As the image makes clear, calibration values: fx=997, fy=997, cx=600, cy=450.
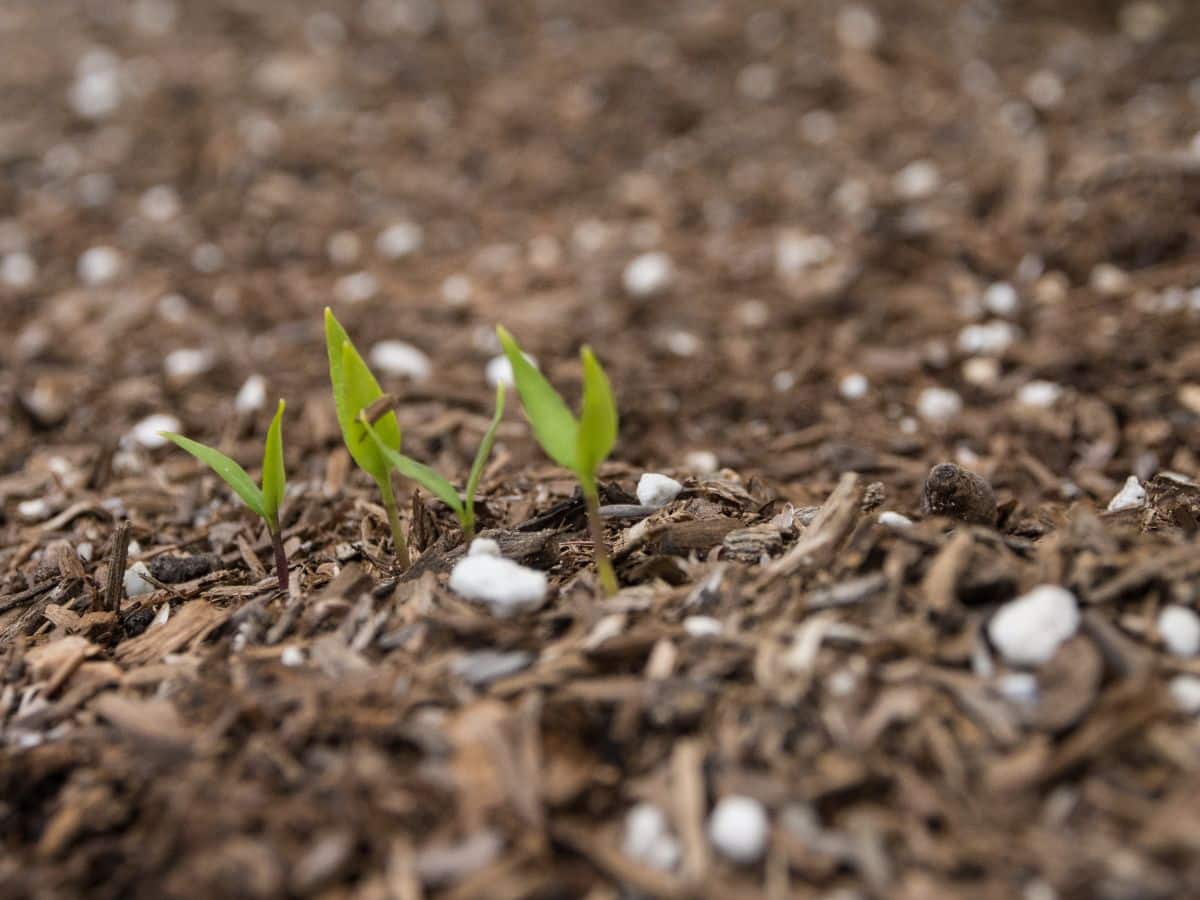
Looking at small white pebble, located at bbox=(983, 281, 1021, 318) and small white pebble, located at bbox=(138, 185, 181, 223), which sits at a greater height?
small white pebble, located at bbox=(138, 185, 181, 223)

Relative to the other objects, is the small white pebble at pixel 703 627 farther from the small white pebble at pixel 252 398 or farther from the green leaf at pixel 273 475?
the small white pebble at pixel 252 398

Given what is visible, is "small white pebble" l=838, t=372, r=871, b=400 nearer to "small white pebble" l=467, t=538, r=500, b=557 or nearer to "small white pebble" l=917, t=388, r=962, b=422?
"small white pebble" l=917, t=388, r=962, b=422

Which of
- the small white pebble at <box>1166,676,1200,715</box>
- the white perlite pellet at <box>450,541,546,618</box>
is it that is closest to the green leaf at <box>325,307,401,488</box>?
the white perlite pellet at <box>450,541,546,618</box>

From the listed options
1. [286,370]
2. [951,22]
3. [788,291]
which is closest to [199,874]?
[286,370]

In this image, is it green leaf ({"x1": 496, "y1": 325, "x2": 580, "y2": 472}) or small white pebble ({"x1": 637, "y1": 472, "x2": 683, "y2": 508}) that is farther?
small white pebble ({"x1": 637, "y1": 472, "x2": 683, "y2": 508})

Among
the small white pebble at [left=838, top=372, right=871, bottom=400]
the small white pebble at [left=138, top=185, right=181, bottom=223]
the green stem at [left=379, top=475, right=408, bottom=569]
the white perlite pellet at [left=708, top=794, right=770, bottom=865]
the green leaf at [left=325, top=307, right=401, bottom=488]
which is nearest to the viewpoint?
the white perlite pellet at [left=708, top=794, right=770, bottom=865]
